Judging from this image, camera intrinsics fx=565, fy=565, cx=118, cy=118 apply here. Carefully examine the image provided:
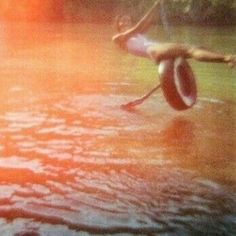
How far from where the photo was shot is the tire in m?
5.39

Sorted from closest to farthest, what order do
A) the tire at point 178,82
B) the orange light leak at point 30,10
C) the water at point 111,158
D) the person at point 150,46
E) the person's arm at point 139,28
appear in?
the water at point 111,158, the person at point 150,46, the tire at point 178,82, the person's arm at point 139,28, the orange light leak at point 30,10

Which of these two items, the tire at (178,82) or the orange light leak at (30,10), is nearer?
the tire at (178,82)

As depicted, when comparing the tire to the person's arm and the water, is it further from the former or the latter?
the person's arm

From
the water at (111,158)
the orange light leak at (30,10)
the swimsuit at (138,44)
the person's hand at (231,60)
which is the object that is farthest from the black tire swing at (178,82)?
the orange light leak at (30,10)

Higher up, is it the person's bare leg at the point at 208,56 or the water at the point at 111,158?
the person's bare leg at the point at 208,56

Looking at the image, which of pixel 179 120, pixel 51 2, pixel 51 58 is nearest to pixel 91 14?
pixel 51 2

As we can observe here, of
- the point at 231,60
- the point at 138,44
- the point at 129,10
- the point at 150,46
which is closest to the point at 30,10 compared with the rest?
the point at 129,10

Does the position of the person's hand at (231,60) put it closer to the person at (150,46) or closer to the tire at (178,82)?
the person at (150,46)

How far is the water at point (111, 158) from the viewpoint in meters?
3.54

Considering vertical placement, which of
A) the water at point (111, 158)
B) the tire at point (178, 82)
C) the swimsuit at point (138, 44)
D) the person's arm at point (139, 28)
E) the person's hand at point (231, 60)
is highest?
the person's hand at point (231, 60)

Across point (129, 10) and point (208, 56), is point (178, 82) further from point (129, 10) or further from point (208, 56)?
point (129, 10)

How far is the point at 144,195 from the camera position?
12.8ft

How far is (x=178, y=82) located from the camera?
5.46 m

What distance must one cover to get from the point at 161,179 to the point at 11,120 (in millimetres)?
2203
